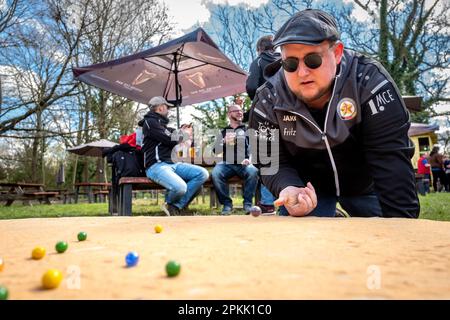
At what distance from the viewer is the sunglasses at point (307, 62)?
179cm

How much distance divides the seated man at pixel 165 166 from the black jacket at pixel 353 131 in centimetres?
264

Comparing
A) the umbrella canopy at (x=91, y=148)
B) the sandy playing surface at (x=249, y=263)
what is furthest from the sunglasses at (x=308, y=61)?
the umbrella canopy at (x=91, y=148)

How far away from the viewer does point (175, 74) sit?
6.79 m

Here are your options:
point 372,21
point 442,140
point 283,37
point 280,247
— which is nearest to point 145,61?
point 283,37

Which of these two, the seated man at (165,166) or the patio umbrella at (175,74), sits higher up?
the patio umbrella at (175,74)

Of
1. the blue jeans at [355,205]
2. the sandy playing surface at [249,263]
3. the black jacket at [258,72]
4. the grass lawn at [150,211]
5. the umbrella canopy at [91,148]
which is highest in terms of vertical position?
the black jacket at [258,72]

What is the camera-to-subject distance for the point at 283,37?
1.79 metres

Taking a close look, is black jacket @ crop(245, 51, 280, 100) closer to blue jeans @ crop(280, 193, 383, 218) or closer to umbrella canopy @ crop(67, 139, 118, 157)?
blue jeans @ crop(280, 193, 383, 218)

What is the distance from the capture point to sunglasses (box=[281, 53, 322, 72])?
70.4 inches

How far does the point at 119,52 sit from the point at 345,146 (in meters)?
12.4

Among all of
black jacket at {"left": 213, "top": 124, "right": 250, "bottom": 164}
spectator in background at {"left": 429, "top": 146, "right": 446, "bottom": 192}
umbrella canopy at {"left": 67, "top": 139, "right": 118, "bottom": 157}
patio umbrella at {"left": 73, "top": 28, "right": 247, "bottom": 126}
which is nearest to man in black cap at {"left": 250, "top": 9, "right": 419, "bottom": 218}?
black jacket at {"left": 213, "top": 124, "right": 250, "bottom": 164}

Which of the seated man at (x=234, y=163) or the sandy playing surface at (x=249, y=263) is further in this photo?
the seated man at (x=234, y=163)

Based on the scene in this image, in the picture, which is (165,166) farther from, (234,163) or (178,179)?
(234,163)

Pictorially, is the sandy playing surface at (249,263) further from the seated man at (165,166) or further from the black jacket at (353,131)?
the seated man at (165,166)
